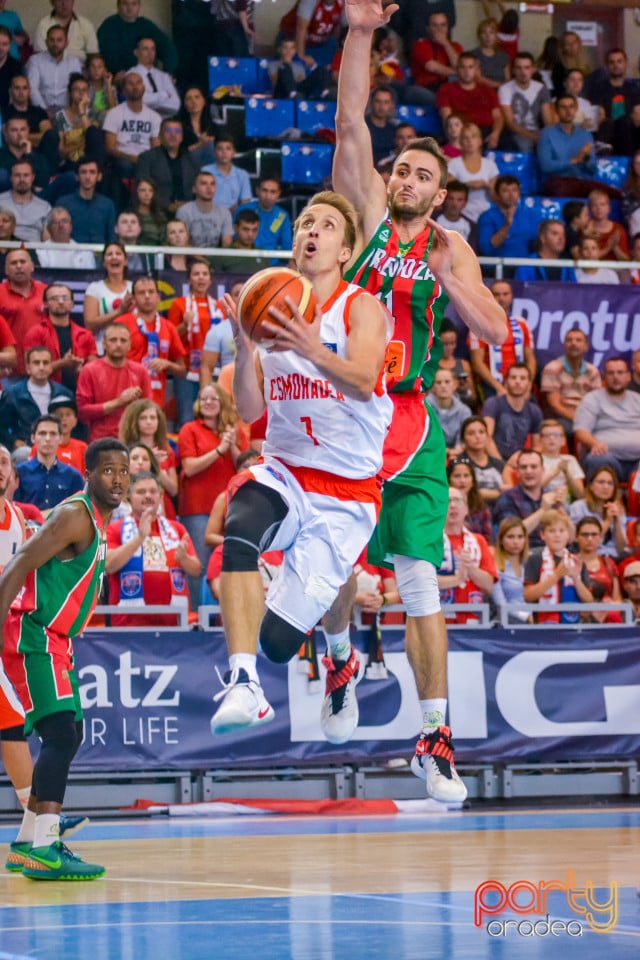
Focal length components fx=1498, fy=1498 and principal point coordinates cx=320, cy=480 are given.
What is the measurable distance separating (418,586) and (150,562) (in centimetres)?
452

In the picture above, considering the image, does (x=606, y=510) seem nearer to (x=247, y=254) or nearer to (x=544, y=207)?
(x=247, y=254)

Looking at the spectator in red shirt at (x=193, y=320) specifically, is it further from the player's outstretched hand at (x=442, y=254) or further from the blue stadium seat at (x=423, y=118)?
the player's outstretched hand at (x=442, y=254)

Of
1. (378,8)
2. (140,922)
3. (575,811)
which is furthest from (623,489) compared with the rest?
(140,922)

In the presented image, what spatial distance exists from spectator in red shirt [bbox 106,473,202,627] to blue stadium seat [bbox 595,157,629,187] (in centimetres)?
958

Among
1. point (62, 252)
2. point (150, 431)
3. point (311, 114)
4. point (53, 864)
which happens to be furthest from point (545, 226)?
point (53, 864)

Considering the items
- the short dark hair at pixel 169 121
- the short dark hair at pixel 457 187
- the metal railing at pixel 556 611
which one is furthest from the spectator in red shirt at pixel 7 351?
the short dark hair at pixel 457 187

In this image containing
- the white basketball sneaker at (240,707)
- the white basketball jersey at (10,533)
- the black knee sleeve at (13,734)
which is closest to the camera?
the white basketball sneaker at (240,707)

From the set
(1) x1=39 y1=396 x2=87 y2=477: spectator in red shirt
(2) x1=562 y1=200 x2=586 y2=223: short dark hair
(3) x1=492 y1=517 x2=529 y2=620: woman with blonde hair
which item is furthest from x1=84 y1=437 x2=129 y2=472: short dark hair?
(2) x1=562 y1=200 x2=586 y2=223: short dark hair

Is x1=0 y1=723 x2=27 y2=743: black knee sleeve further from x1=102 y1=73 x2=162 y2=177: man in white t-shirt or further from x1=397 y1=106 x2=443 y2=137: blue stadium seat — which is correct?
x1=397 y1=106 x2=443 y2=137: blue stadium seat

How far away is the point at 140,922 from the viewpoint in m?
5.86

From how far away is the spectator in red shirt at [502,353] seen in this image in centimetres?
1490

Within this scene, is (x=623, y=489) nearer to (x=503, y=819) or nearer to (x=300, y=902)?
(x=503, y=819)

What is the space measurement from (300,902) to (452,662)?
5.39 meters

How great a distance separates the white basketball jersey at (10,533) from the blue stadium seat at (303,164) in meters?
8.05
